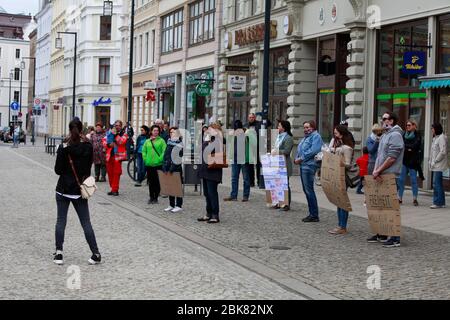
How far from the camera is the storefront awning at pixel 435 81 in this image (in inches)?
786

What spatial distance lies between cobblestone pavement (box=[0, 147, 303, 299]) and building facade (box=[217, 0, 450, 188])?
9.54 metres

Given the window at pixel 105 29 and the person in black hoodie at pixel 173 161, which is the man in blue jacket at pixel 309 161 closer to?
the person in black hoodie at pixel 173 161

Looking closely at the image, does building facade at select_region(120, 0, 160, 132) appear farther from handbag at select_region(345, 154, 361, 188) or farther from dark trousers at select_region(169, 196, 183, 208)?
handbag at select_region(345, 154, 361, 188)

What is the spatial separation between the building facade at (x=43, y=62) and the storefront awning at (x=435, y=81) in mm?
81467

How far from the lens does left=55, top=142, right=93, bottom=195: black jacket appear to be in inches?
405

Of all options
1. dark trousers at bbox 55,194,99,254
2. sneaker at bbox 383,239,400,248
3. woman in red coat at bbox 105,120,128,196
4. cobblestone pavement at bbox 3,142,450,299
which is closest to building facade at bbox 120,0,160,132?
woman in red coat at bbox 105,120,128,196


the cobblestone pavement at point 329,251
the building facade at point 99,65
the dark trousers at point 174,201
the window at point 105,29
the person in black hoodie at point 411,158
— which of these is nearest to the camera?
the cobblestone pavement at point 329,251

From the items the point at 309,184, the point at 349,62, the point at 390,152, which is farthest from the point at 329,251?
the point at 349,62

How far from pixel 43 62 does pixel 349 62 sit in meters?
88.0

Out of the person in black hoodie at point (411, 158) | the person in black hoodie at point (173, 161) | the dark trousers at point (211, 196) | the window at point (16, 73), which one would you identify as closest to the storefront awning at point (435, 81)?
the person in black hoodie at point (411, 158)

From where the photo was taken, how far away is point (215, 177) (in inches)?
578

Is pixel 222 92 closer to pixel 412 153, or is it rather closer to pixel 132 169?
pixel 132 169

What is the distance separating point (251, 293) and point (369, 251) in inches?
147

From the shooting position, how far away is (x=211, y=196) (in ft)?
48.6
